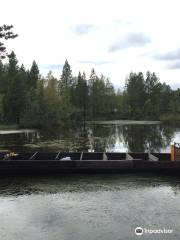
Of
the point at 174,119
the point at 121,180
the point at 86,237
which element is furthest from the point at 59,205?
the point at 174,119

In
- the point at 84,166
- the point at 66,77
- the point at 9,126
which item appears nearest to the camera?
the point at 84,166

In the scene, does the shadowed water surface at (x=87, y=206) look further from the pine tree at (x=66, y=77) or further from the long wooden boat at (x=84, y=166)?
the pine tree at (x=66, y=77)

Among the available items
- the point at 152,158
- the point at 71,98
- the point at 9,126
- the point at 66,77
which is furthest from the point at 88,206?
the point at 66,77

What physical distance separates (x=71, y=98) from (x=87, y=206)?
369 ft

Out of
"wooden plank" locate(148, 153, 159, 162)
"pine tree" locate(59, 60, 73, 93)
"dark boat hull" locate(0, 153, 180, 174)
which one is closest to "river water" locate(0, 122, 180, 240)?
"dark boat hull" locate(0, 153, 180, 174)

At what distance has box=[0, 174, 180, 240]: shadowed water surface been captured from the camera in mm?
15030

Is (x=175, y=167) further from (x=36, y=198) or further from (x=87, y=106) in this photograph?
(x=87, y=106)

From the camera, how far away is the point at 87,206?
1889cm

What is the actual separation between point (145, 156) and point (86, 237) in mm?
17598

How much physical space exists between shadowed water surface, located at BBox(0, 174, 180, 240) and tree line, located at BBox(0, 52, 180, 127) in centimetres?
5837

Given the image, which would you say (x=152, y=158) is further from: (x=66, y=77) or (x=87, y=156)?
(x=66, y=77)

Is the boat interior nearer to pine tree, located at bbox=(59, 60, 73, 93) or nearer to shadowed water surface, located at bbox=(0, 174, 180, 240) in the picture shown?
shadowed water surface, located at bbox=(0, 174, 180, 240)

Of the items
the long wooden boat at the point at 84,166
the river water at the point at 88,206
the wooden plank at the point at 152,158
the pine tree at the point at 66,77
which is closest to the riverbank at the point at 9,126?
the long wooden boat at the point at 84,166

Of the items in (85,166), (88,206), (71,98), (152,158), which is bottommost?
(88,206)
